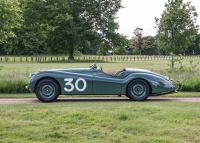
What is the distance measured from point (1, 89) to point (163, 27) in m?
20.1

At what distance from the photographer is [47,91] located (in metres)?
11.4

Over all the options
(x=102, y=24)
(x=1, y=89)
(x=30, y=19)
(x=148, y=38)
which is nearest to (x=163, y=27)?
(x=1, y=89)

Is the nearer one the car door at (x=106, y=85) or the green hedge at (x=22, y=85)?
the car door at (x=106, y=85)

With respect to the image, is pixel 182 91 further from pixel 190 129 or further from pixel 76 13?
pixel 76 13

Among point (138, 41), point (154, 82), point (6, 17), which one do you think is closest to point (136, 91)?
point (154, 82)

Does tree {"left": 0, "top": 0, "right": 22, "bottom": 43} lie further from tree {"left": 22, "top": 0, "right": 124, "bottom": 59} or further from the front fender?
tree {"left": 22, "top": 0, "right": 124, "bottom": 59}

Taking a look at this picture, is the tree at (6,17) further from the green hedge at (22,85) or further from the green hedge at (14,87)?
the green hedge at (14,87)

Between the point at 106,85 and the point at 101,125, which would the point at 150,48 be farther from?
the point at 101,125

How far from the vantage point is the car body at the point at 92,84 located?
11.3 meters

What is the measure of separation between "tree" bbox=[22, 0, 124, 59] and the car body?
153 feet

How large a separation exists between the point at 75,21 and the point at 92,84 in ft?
172

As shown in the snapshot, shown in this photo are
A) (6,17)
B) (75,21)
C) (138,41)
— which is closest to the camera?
(6,17)

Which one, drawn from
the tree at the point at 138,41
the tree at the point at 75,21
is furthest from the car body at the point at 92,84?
the tree at the point at 138,41

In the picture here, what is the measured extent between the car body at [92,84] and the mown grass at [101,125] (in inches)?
96.1
